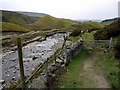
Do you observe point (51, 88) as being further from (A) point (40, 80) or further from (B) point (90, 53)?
(B) point (90, 53)

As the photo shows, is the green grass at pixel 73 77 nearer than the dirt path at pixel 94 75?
No

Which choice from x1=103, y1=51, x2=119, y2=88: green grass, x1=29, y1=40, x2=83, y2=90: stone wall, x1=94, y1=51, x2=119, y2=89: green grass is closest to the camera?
x1=29, y1=40, x2=83, y2=90: stone wall

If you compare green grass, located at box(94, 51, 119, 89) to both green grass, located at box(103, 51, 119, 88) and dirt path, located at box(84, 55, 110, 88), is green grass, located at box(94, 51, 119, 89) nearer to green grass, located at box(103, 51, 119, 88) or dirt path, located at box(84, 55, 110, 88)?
green grass, located at box(103, 51, 119, 88)

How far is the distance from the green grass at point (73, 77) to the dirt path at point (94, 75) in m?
0.48

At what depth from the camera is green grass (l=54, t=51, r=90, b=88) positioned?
1482 cm

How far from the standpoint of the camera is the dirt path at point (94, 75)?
14.7 metres

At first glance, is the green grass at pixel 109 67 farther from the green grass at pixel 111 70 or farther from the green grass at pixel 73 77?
the green grass at pixel 73 77

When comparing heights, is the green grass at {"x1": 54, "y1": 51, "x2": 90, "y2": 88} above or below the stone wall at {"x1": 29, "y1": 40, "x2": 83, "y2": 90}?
below

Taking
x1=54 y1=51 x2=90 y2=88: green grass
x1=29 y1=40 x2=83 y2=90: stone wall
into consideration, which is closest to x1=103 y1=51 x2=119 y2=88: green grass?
x1=54 y1=51 x2=90 y2=88: green grass

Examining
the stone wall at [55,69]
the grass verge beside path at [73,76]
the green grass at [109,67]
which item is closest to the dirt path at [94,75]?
the green grass at [109,67]

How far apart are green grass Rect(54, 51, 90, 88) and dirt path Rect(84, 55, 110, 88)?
481mm

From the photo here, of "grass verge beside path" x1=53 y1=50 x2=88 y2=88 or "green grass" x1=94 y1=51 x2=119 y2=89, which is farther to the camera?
"green grass" x1=94 y1=51 x2=119 y2=89

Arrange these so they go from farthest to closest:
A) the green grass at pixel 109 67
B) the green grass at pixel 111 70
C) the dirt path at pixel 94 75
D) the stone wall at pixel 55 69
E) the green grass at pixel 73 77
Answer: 1. the green grass at pixel 109 67
2. the green grass at pixel 111 70
3. the green grass at pixel 73 77
4. the dirt path at pixel 94 75
5. the stone wall at pixel 55 69

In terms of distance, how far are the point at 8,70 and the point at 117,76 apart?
378 inches
